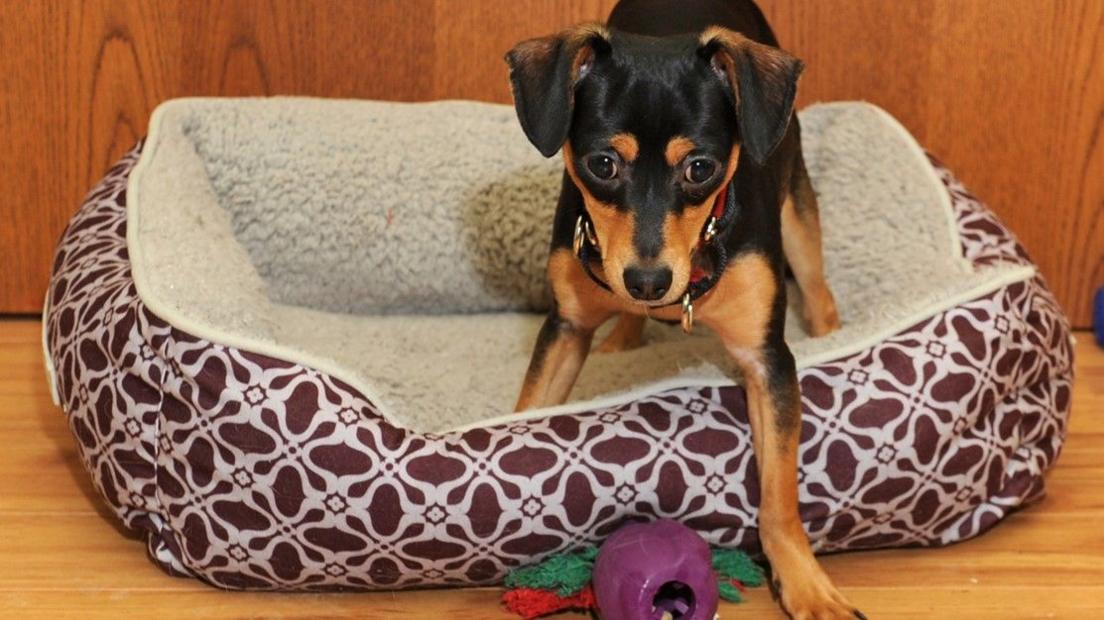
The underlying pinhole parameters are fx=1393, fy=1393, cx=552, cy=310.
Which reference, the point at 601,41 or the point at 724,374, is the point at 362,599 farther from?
the point at 601,41

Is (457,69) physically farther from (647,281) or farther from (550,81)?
(647,281)

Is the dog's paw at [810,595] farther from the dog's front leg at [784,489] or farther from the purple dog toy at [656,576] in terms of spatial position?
the purple dog toy at [656,576]

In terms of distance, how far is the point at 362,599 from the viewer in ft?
8.84

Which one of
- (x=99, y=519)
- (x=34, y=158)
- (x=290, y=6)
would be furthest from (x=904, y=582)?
(x=34, y=158)

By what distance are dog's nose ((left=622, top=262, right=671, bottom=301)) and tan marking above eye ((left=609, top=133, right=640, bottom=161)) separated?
0.19 meters

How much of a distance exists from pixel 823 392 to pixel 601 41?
881 mm

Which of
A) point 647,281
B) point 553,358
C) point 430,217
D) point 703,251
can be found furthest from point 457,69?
point 647,281

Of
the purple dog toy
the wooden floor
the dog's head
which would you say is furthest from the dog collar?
the wooden floor

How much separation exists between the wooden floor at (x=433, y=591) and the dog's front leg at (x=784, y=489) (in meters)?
0.09

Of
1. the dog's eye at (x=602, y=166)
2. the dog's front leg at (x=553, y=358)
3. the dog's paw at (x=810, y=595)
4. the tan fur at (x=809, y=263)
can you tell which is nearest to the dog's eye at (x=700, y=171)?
the dog's eye at (x=602, y=166)

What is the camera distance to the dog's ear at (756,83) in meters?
2.25

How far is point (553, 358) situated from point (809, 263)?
2.73 ft

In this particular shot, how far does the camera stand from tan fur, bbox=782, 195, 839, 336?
3311mm

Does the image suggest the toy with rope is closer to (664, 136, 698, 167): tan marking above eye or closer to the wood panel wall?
(664, 136, 698, 167): tan marking above eye
